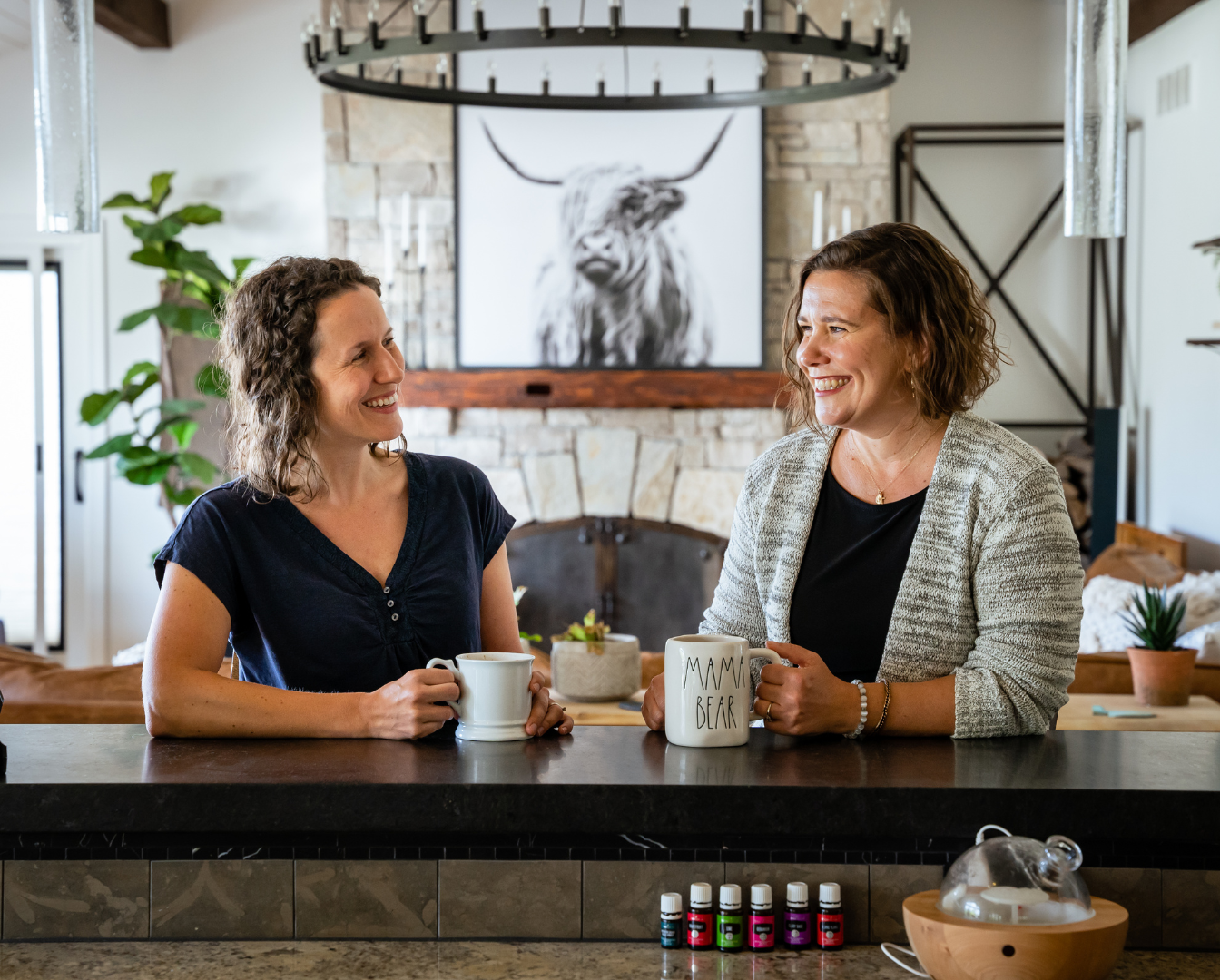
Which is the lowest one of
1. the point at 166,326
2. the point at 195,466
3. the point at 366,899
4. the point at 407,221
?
the point at 366,899

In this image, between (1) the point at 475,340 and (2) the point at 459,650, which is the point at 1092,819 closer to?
(2) the point at 459,650

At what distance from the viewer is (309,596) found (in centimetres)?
152

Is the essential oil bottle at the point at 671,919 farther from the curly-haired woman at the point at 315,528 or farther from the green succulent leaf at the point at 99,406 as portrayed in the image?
the green succulent leaf at the point at 99,406

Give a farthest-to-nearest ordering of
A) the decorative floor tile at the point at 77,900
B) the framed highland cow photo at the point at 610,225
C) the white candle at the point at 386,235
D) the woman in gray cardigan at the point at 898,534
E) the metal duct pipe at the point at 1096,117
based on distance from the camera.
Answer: the framed highland cow photo at the point at 610,225
the white candle at the point at 386,235
the metal duct pipe at the point at 1096,117
the woman in gray cardigan at the point at 898,534
the decorative floor tile at the point at 77,900

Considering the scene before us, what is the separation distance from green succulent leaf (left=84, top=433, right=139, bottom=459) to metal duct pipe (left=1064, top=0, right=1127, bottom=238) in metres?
4.51

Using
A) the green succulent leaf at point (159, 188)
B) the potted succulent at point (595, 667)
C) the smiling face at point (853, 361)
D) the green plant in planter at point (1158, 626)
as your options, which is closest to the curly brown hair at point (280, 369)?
the smiling face at point (853, 361)

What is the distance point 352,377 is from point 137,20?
178 inches

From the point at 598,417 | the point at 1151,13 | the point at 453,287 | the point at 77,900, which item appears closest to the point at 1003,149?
the point at 1151,13

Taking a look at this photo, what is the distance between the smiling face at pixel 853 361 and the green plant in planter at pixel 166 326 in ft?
12.9

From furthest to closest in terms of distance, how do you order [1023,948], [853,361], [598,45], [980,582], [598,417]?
[598,417] < [598,45] < [853,361] < [980,582] < [1023,948]

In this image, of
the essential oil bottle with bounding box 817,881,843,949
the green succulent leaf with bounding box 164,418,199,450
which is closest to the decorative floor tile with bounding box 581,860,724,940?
the essential oil bottle with bounding box 817,881,843,949

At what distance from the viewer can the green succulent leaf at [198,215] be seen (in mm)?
5336

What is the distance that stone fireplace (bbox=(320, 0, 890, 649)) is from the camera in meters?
5.25

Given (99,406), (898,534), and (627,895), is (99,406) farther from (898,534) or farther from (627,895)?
(627,895)
